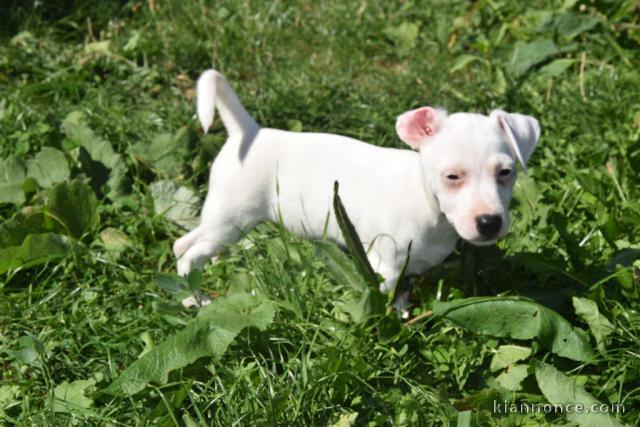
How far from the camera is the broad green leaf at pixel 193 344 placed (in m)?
3.03

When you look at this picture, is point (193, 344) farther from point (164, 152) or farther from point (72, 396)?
point (164, 152)

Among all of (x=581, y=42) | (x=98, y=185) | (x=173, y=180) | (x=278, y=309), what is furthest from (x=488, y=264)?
(x=581, y=42)

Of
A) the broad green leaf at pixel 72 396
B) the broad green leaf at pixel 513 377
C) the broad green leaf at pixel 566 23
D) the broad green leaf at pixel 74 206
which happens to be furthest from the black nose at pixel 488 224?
the broad green leaf at pixel 566 23

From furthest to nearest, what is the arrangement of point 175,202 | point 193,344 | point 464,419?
point 175,202 → point 193,344 → point 464,419

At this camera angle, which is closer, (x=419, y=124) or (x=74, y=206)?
(x=419, y=124)

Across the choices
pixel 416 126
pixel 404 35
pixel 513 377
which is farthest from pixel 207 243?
pixel 404 35

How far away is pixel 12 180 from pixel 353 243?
2.03 metres

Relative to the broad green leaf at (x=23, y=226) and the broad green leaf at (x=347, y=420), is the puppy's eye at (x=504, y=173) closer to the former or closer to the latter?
the broad green leaf at (x=347, y=420)

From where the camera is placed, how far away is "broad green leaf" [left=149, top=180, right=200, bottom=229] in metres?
4.24

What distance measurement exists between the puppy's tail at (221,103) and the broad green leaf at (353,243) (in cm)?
78

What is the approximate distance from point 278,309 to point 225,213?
611 millimetres

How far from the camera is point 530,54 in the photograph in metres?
5.30

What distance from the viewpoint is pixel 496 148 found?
10.1 ft

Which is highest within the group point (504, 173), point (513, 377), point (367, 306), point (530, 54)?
point (504, 173)
